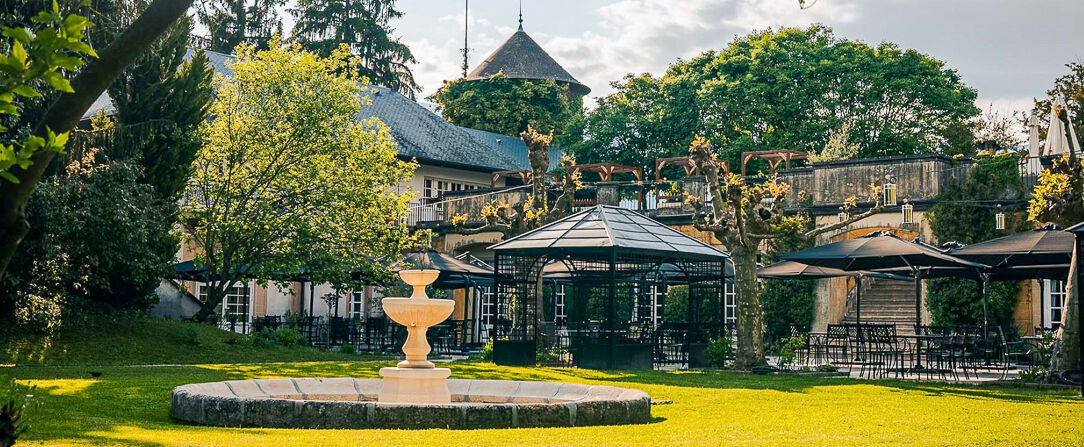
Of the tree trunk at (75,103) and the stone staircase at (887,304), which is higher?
the tree trunk at (75,103)

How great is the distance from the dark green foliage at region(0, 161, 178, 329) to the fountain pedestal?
913 centimetres

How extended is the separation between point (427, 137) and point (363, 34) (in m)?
10.2

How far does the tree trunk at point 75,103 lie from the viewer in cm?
368

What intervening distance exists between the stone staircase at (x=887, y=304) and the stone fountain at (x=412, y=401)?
15101 millimetres

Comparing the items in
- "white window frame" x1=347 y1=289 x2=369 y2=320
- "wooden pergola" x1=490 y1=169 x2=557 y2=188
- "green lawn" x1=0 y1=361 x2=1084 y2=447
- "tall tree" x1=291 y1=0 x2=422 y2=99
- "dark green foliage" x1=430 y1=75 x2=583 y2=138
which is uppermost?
"tall tree" x1=291 y1=0 x2=422 y2=99

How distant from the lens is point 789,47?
139 feet

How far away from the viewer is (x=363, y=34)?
1975 inches

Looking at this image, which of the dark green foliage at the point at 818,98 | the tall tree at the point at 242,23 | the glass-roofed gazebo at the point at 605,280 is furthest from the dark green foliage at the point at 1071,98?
the tall tree at the point at 242,23

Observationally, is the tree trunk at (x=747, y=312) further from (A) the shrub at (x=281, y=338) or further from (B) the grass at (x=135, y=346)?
(A) the shrub at (x=281, y=338)

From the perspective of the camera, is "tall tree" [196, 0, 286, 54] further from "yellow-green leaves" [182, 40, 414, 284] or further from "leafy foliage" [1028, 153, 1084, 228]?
"leafy foliage" [1028, 153, 1084, 228]

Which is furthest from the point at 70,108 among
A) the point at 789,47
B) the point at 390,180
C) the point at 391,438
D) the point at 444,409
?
the point at 789,47

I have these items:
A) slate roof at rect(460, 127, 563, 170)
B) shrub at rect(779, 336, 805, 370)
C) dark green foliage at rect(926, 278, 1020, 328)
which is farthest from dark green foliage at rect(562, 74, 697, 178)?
shrub at rect(779, 336, 805, 370)

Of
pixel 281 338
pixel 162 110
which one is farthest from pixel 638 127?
pixel 162 110

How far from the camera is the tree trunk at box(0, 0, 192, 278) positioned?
368 cm
